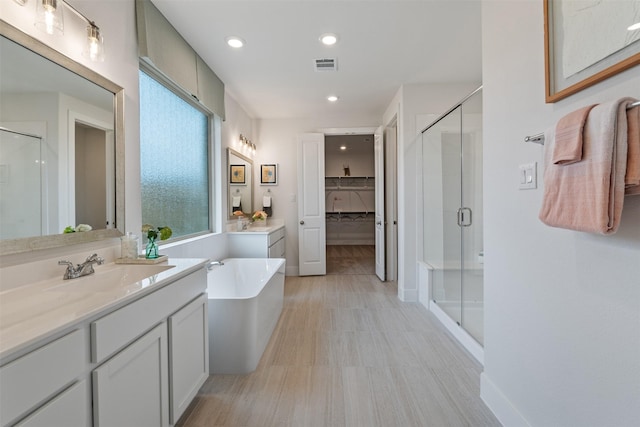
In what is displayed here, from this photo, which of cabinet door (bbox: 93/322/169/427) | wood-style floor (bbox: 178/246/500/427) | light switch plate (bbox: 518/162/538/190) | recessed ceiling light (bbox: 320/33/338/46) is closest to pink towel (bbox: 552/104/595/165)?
light switch plate (bbox: 518/162/538/190)

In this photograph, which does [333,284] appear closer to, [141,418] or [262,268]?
[262,268]

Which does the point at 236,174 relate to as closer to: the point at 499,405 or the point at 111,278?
the point at 111,278

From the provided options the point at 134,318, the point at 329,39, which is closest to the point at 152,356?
the point at 134,318

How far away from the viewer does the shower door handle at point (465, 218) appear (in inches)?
106

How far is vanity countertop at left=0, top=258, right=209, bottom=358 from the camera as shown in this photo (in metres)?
0.75

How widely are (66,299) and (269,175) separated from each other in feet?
12.3

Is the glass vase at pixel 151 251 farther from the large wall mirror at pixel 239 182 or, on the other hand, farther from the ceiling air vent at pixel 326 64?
the ceiling air vent at pixel 326 64

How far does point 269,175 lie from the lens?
15.5ft

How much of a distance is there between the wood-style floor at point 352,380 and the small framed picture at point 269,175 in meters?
2.35

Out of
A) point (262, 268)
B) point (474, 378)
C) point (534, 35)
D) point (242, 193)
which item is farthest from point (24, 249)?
point (242, 193)

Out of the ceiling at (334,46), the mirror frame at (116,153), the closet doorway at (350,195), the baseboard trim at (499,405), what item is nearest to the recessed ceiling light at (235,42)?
the ceiling at (334,46)

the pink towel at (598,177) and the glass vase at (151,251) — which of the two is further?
the glass vase at (151,251)

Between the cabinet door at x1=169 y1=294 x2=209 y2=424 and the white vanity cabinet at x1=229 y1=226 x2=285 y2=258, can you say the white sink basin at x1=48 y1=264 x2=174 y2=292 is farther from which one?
→ the white vanity cabinet at x1=229 y1=226 x2=285 y2=258

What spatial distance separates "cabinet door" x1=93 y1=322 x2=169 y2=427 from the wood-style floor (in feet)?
1.45
